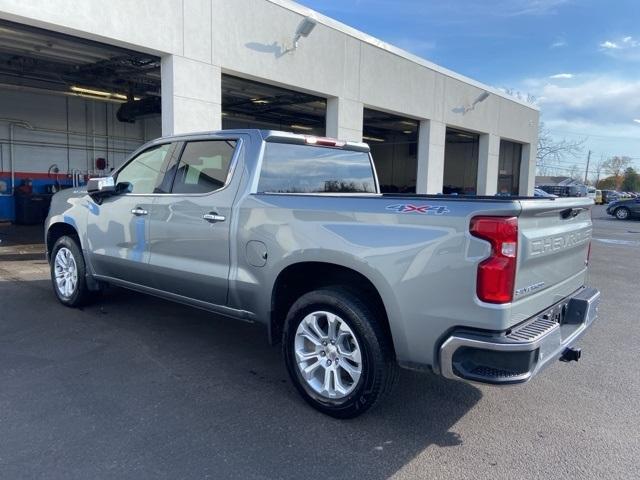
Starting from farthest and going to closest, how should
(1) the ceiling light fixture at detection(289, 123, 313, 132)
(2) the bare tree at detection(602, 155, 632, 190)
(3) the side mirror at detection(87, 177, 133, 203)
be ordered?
(2) the bare tree at detection(602, 155, 632, 190) → (1) the ceiling light fixture at detection(289, 123, 313, 132) → (3) the side mirror at detection(87, 177, 133, 203)

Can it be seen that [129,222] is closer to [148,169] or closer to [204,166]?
[148,169]

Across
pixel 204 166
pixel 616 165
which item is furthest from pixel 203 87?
pixel 616 165

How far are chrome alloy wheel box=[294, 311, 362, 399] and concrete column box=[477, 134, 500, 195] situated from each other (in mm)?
17652

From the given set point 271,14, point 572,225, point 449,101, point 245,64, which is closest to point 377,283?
point 572,225

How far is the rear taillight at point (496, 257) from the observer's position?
2781mm

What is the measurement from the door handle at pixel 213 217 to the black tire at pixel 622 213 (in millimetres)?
29875

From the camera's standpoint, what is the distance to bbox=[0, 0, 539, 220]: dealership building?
954 centimetres

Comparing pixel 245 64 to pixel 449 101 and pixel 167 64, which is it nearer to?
pixel 167 64

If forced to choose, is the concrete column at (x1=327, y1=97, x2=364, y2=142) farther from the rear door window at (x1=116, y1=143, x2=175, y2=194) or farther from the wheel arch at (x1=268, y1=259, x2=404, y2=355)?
the wheel arch at (x1=268, y1=259, x2=404, y2=355)

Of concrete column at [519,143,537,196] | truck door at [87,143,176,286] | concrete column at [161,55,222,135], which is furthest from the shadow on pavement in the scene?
concrete column at [519,143,537,196]

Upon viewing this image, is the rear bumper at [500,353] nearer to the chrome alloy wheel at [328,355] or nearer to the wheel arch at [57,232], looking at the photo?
the chrome alloy wheel at [328,355]

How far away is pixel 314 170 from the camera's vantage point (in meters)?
4.75

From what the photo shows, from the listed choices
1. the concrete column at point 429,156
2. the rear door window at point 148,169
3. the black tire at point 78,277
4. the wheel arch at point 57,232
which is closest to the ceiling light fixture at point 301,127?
the concrete column at point 429,156

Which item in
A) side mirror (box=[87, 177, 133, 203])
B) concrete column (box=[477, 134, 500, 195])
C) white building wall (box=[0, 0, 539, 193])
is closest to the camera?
side mirror (box=[87, 177, 133, 203])
